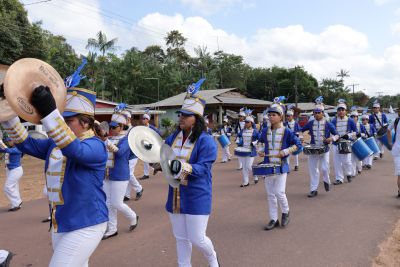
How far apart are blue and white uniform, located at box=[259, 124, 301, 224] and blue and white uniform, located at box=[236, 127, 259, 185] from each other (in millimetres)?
2975

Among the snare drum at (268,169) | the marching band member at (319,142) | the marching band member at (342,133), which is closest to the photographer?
the snare drum at (268,169)

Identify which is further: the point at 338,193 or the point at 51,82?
the point at 338,193

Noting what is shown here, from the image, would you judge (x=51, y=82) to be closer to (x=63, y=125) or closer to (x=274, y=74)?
(x=63, y=125)

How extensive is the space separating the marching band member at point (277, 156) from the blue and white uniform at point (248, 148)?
2.99 metres

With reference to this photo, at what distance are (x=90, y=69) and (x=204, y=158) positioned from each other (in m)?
33.7

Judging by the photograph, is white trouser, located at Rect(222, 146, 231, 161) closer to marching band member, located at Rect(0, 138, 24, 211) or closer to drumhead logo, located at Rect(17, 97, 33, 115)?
marching band member, located at Rect(0, 138, 24, 211)

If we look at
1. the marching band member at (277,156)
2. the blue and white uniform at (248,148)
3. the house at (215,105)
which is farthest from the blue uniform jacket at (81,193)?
the house at (215,105)

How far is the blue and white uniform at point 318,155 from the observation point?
8.55m

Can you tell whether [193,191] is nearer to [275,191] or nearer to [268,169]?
[268,169]

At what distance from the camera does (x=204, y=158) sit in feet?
12.3

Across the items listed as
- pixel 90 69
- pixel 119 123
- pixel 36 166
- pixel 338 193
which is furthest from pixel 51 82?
pixel 90 69

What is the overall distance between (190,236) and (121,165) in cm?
277

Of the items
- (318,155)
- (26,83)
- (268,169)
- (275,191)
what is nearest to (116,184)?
(268,169)

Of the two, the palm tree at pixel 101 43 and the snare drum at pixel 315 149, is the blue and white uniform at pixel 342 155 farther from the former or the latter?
the palm tree at pixel 101 43
